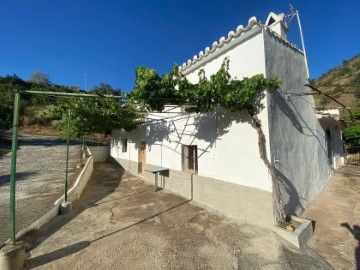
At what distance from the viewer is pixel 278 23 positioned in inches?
300

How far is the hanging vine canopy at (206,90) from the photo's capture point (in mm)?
6035

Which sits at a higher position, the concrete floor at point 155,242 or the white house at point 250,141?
the white house at point 250,141

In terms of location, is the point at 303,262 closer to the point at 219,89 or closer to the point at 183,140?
the point at 219,89

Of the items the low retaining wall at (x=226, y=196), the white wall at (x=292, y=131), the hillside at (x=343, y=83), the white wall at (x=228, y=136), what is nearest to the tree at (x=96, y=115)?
Result: the white wall at (x=228, y=136)

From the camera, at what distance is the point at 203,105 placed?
6.89 meters

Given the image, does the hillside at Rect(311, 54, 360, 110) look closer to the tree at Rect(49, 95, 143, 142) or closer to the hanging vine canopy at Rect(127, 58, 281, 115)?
the tree at Rect(49, 95, 143, 142)

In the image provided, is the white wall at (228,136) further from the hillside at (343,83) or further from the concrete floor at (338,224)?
the hillside at (343,83)

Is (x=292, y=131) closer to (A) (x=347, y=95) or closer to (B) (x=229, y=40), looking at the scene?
(B) (x=229, y=40)

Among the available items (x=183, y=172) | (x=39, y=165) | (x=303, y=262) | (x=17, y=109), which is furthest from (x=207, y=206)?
(x=39, y=165)

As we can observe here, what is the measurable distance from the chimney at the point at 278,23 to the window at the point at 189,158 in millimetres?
5360

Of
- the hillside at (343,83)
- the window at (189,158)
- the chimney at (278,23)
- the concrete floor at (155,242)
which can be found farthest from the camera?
the hillside at (343,83)

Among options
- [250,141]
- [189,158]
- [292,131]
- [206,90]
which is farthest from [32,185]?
[292,131]

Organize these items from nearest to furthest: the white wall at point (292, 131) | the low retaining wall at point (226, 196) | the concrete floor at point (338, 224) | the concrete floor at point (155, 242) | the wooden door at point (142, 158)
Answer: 1. the concrete floor at point (155, 242)
2. the concrete floor at point (338, 224)
3. the low retaining wall at point (226, 196)
4. the white wall at point (292, 131)
5. the wooden door at point (142, 158)


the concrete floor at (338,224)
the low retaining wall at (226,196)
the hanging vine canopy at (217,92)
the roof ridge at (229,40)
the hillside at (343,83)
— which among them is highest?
the hillside at (343,83)
